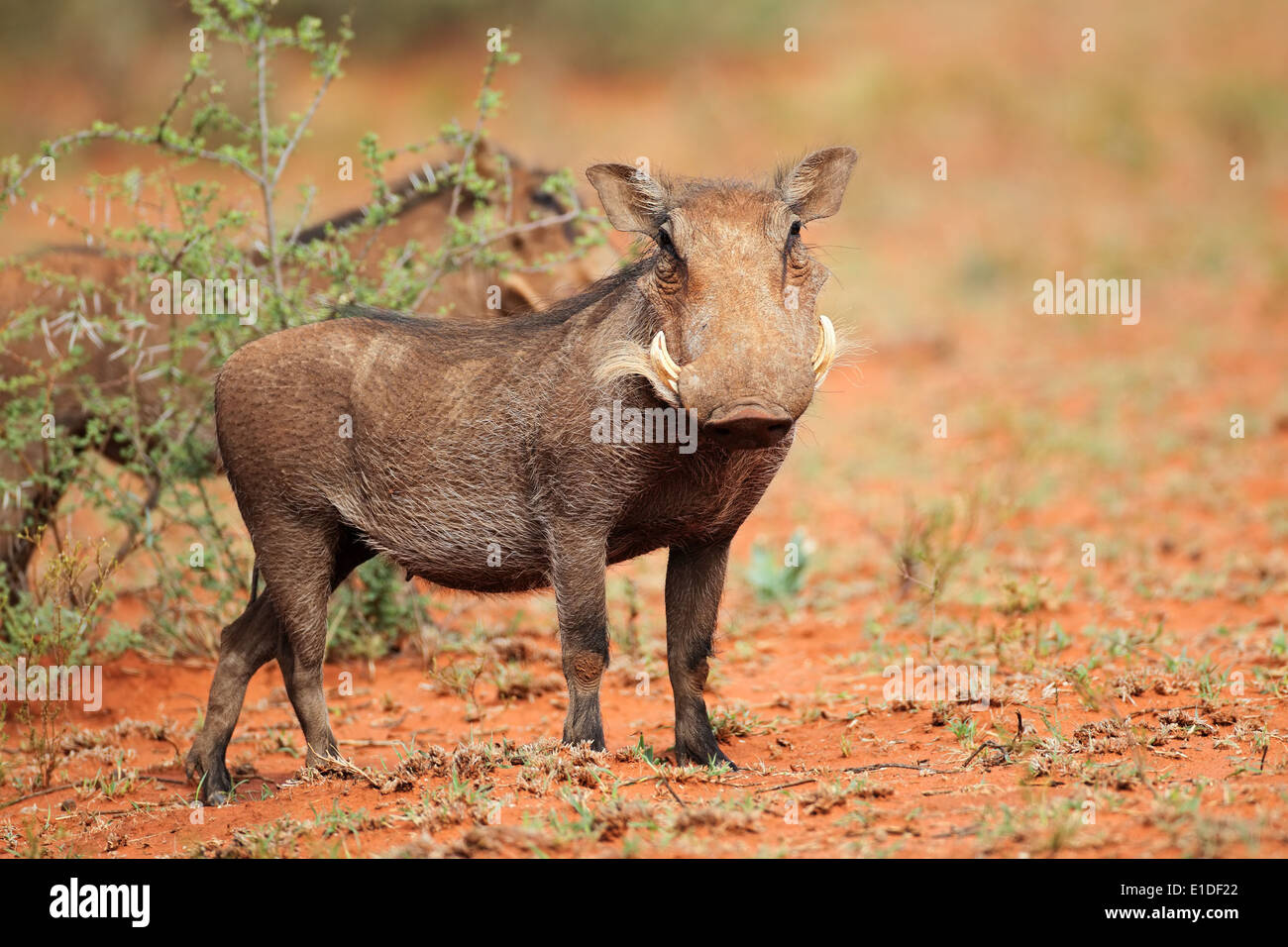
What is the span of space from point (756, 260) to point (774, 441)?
2.11 feet

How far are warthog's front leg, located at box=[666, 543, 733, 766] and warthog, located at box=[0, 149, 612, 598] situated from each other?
192cm

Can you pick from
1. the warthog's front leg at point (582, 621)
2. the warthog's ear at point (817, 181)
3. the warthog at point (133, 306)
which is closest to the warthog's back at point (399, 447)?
the warthog's front leg at point (582, 621)

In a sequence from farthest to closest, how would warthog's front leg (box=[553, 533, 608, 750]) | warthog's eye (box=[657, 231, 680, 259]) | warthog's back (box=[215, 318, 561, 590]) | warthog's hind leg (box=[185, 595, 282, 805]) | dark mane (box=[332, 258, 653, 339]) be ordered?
1. warthog's hind leg (box=[185, 595, 282, 805])
2. dark mane (box=[332, 258, 653, 339])
3. warthog's back (box=[215, 318, 561, 590])
4. warthog's front leg (box=[553, 533, 608, 750])
5. warthog's eye (box=[657, 231, 680, 259])

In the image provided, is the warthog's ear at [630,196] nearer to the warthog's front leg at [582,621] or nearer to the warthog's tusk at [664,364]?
the warthog's tusk at [664,364]

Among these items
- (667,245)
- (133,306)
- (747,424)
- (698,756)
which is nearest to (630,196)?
(667,245)

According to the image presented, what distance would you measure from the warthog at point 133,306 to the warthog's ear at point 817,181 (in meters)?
1.86

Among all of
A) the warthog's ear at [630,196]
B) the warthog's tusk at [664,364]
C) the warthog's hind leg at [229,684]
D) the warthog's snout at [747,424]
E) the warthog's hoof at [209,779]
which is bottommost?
the warthog's hoof at [209,779]

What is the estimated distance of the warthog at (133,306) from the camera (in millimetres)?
6219

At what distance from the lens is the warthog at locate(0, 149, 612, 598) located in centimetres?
622

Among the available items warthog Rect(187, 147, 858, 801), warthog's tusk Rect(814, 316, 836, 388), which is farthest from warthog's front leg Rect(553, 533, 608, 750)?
warthog's tusk Rect(814, 316, 836, 388)

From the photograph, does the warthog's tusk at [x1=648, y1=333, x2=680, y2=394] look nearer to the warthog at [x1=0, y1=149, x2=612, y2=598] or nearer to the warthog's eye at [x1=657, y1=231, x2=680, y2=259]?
the warthog's eye at [x1=657, y1=231, x2=680, y2=259]

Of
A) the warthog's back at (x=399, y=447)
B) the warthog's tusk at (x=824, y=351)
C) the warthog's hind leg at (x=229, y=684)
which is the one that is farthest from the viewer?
the warthog's hind leg at (x=229, y=684)

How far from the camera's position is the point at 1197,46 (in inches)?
834
